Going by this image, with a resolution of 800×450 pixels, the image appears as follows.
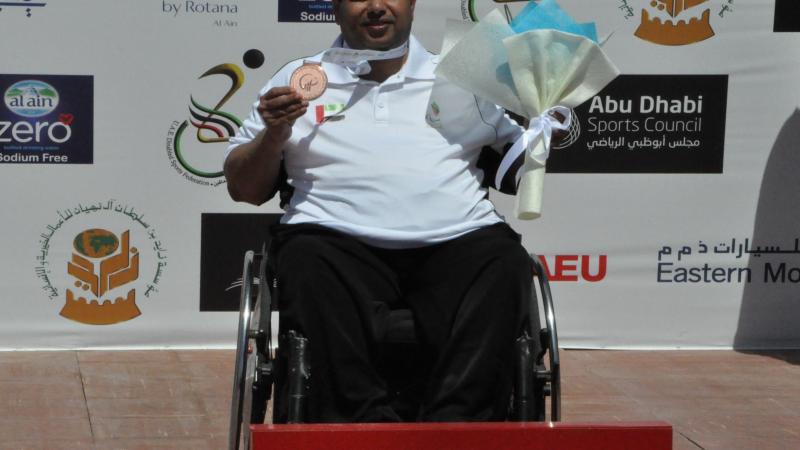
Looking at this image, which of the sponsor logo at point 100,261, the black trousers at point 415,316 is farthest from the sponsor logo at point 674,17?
the black trousers at point 415,316

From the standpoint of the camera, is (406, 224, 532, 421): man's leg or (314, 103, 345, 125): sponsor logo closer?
(406, 224, 532, 421): man's leg

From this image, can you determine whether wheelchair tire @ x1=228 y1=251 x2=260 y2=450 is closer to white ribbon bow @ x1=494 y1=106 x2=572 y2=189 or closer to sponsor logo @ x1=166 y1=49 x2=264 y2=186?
white ribbon bow @ x1=494 y1=106 x2=572 y2=189

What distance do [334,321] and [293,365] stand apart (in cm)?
15

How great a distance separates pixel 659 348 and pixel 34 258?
113 inches

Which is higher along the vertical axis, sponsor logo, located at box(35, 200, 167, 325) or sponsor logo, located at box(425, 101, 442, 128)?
sponsor logo, located at box(425, 101, 442, 128)

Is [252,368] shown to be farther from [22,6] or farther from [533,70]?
[22,6]

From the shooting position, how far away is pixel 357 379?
336 cm

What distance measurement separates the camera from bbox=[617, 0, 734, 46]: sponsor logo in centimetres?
593

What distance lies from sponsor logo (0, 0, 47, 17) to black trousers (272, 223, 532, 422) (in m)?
2.51

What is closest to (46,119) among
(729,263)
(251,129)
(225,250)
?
(225,250)

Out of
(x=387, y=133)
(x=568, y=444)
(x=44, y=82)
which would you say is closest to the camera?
(x=568, y=444)

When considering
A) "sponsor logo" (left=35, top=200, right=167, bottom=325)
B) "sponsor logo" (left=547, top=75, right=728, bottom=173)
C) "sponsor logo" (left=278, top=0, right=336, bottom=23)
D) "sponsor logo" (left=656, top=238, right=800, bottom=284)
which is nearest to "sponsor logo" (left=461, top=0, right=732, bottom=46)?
"sponsor logo" (left=547, top=75, right=728, bottom=173)

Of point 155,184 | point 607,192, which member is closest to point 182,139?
point 155,184

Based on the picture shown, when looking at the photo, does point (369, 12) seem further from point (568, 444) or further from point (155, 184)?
point (155, 184)
